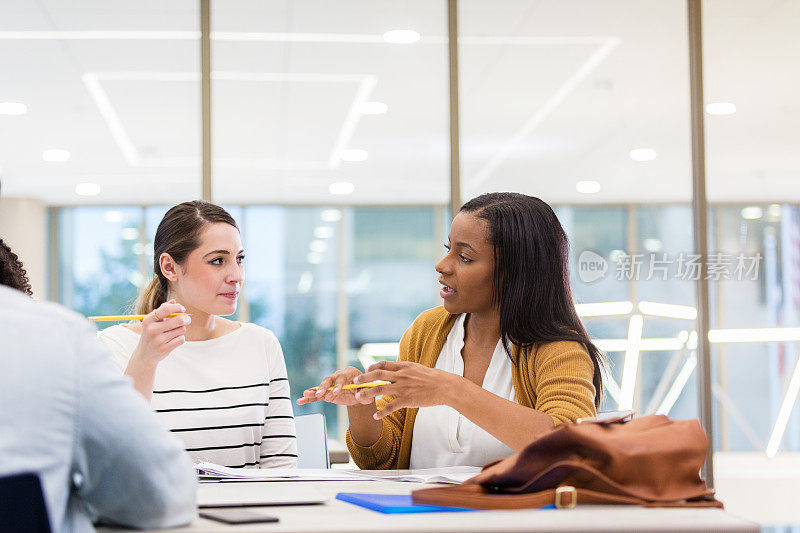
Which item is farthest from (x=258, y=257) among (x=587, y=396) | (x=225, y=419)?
(x=587, y=396)

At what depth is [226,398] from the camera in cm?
240

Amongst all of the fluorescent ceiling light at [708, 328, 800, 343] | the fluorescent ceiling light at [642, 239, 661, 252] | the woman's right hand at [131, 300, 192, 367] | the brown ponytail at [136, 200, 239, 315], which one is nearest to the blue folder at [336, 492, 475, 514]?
the woman's right hand at [131, 300, 192, 367]

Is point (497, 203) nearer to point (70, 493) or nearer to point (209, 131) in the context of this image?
point (70, 493)

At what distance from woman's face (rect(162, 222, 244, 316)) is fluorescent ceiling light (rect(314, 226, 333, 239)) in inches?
68.7

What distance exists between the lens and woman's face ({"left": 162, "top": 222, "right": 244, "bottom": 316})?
8.15 ft

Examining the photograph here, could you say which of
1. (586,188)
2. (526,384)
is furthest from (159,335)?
(586,188)

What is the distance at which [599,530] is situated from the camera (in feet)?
3.88

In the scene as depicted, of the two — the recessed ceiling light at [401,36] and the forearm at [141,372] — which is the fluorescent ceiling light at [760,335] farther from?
the forearm at [141,372]

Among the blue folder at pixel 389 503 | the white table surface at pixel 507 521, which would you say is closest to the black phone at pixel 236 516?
the white table surface at pixel 507 521

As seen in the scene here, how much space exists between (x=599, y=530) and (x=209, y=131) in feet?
10.7

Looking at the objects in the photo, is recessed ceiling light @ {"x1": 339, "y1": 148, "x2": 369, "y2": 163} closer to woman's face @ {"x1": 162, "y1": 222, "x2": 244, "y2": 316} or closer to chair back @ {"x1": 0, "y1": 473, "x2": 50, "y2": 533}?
woman's face @ {"x1": 162, "y1": 222, "x2": 244, "y2": 316}

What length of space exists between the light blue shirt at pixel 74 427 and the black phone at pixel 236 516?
0.10 metres

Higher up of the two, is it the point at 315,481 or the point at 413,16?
the point at 413,16

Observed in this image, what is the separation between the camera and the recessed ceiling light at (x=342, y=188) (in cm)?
429
